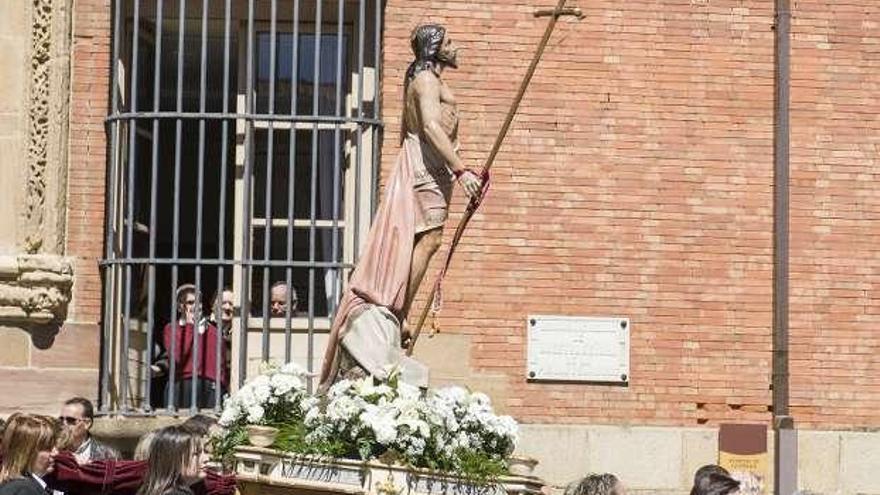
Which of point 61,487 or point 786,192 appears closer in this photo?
point 61,487

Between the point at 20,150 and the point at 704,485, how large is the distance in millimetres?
7027

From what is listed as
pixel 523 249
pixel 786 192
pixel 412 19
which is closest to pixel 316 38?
pixel 412 19

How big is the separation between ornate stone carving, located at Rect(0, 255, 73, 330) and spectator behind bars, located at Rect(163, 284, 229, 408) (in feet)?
2.52

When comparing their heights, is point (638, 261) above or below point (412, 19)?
below

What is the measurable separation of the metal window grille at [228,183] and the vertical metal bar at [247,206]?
1 cm

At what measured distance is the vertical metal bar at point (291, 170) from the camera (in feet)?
54.7

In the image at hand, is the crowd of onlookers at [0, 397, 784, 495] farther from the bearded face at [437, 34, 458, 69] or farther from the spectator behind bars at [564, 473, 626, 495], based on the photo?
the bearded face at [437, 34, 458, 69]

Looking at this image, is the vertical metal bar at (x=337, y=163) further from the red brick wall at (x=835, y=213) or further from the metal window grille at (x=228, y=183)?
the red brick wall at (x=835, y=213)

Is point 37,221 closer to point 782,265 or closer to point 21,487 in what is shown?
point 782,265

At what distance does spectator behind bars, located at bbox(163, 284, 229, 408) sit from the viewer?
54.5 ft

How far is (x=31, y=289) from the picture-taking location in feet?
53.7

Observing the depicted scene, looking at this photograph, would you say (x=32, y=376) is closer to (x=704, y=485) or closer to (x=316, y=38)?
(x=316, y=38)

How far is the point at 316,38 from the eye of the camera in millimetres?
16906

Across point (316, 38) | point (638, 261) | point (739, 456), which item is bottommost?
point (739, 456)
